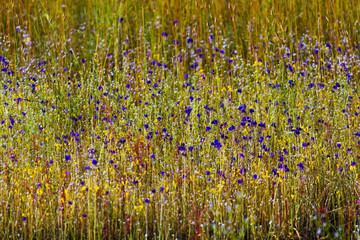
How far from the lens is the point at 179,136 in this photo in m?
3.84

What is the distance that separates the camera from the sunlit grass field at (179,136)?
279 centimetres

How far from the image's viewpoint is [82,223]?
2.68 meters

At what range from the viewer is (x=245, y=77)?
4.96 metres

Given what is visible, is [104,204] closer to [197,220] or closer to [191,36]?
[197,220]

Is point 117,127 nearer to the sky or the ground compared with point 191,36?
nearer to the ground

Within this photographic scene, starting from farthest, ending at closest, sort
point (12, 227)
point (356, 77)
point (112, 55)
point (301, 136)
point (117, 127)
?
1. point (112, 55)
2. point (356, 77)
3. point (117, 127)
4. point (301, 136)
5. point (12, 227)

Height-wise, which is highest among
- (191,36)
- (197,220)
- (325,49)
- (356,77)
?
(191,36)

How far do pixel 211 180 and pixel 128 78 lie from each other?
2.17m

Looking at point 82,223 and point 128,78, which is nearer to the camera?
point 82,223

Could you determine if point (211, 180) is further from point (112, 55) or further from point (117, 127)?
point (112, 55)

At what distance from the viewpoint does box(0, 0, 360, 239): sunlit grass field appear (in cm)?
279

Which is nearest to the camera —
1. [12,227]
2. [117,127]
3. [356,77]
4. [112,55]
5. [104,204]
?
[12,227]

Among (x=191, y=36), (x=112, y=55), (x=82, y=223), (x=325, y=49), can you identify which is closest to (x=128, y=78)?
(x=112, y=55)

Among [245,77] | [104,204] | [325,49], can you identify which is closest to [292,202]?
[104,204]
